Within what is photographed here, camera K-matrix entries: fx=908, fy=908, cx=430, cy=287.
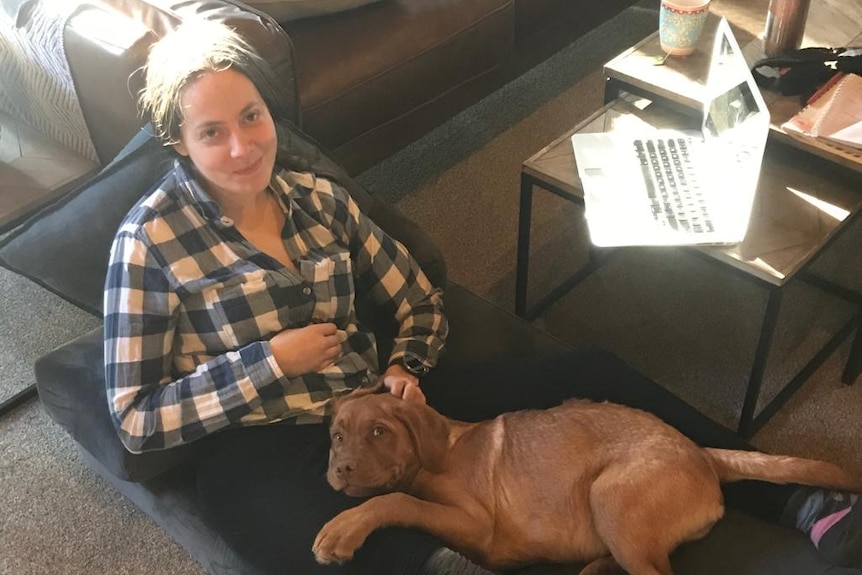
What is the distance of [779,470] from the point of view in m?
1.41

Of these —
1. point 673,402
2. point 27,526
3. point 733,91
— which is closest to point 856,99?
point 733,91

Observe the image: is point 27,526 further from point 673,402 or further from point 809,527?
point 809,527

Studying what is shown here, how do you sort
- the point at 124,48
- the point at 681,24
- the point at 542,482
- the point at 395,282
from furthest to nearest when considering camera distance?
the point at 681,24, the point at 124,48, the point at 395,282, the point at 542,482

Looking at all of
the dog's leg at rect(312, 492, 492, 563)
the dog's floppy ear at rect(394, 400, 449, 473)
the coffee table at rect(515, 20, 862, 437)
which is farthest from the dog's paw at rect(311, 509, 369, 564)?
the coffee table at rect(515, 20, 862, 437)

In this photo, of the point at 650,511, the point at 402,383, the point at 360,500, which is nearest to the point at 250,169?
the point at 402,383

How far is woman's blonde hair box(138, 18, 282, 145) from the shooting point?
4.51 feet

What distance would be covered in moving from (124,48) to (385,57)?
0.76 m

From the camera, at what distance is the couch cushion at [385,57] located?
2.31m

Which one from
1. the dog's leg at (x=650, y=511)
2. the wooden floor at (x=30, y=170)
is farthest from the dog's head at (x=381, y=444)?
the wooden floor at (x=30, y=170)

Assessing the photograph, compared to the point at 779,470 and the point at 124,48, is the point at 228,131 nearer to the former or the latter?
the point at 124,48

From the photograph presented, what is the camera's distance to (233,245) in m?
1.48

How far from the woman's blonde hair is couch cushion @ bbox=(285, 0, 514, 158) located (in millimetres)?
781

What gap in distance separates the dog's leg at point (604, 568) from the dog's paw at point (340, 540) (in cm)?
34

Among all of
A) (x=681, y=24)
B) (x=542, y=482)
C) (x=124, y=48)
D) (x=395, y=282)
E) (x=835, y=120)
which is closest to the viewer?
(x=542, y=482)
